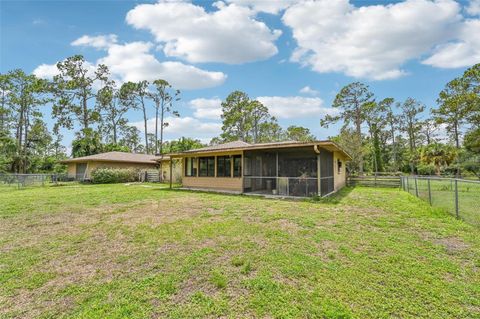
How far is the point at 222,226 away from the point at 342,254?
2742 millimetres

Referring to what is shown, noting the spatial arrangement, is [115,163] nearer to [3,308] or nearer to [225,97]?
[225,97]

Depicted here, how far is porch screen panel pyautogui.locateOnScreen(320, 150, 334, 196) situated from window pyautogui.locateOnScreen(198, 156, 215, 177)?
19.7 feet

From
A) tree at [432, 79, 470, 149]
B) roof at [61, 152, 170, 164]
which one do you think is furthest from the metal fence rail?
tree at [432, 79, 470, 149]

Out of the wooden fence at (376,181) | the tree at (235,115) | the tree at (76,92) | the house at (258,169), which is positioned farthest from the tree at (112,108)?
the wooden fence at (376,181)

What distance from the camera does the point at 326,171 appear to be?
1232cm

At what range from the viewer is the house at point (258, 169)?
11125 millimetres

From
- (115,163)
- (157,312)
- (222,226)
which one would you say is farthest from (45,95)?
(157,312)

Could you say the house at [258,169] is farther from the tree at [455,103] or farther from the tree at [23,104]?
the tree at [23,104]

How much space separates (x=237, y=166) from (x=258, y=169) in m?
1.35

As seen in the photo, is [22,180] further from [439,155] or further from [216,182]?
[439,155]

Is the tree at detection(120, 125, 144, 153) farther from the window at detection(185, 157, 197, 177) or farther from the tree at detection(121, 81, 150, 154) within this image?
the window at detection(185, 157, 197, 177)

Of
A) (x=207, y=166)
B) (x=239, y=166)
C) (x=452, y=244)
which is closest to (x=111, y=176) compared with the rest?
(x=207, y=166)

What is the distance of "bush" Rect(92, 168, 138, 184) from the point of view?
19.6 metres

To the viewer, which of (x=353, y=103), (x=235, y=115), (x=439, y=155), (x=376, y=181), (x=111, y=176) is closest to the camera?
(x=376, y=181)
